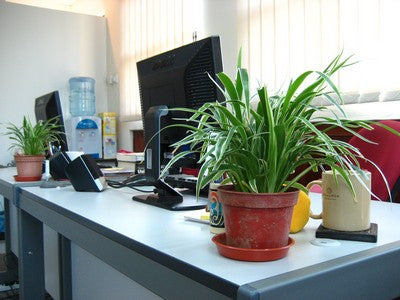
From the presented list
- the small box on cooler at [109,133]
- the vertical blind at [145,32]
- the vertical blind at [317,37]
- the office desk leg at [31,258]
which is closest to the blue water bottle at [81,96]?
the small box on cooler at [109,133]

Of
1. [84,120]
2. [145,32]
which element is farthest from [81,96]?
[145,32]

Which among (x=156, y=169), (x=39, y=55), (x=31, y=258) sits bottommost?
(x=31, y=258)

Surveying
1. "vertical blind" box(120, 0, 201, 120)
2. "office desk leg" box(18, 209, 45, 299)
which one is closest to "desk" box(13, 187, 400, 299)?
"office desk leg" box(18, 209, 45, 299)

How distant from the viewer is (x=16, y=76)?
4.52 metres

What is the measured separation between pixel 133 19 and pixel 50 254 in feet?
11.0

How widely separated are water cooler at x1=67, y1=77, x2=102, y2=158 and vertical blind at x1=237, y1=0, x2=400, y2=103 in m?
2.27

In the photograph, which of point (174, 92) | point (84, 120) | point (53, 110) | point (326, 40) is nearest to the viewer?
point (174, 92)

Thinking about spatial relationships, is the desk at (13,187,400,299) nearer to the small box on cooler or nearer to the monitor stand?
the monitor stand

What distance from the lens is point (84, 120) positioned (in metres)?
4.60

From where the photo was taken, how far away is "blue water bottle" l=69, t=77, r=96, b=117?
4.80 m

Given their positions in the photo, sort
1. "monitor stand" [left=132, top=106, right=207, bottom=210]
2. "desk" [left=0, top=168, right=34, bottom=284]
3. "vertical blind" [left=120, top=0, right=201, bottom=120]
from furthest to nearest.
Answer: "vertical blind" [left=120, top=0, right=201, bottom=120]
"desk" [left=0, top=168, right=34, bottom=284]
"monitor stand" [left=132, top=106, right=207, bottom=210]

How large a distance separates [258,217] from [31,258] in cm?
142

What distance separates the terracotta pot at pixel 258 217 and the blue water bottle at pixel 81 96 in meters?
4.46

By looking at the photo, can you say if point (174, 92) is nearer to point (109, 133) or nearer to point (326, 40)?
point (326, 40)
